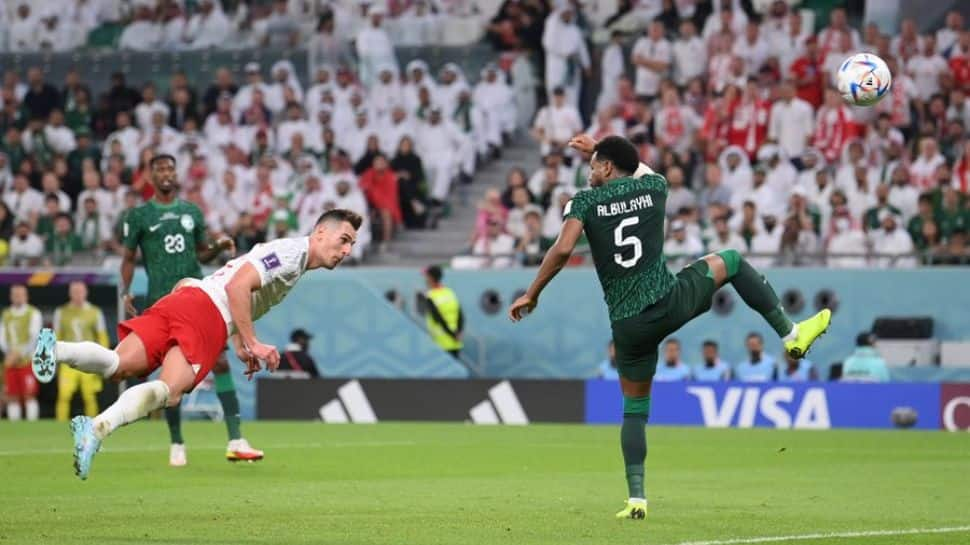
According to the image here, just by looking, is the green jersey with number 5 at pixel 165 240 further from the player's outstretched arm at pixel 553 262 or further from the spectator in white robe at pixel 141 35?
the spectator in white robe at pixel 141 35

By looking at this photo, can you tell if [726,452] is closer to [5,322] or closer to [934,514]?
[934,514]

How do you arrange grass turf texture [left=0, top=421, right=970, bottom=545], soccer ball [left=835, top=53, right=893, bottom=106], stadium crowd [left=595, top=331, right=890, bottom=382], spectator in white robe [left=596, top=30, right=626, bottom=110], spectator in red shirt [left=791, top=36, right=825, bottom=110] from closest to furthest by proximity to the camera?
grass turf texture [left=0, top=421, right=970, bottom=545] < soccer ball [left=835, top=53, right=893, bottom=106] < stadium crowd [left=595, top=331, right=890, bottom=382] < spectator in red shirt [left=791, top=36, right=825, bottom=110] < spectator in white robe [left=596, top=30, right=626, bottom=110]

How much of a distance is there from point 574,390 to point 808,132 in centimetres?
549

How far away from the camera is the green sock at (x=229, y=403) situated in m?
16.1

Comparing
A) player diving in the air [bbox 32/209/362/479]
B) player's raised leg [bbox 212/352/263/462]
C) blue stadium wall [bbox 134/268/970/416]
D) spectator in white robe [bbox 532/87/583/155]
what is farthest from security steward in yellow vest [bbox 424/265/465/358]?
player diving in the air [bbox 32/209/362/479]

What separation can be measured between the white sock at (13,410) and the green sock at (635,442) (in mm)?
17786

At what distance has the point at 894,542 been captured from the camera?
400 inches

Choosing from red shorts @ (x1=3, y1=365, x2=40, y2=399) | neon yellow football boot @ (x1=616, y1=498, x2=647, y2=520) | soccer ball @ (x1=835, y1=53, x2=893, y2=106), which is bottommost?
red shorts @ (x1=3, y1=365, x2=40, y2=399)

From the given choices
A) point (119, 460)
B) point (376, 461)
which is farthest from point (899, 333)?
point (119, 460)

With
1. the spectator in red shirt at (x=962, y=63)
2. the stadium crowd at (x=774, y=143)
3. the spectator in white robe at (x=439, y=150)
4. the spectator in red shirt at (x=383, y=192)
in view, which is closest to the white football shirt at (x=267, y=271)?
the stadium crowd at (x=774, y=143)

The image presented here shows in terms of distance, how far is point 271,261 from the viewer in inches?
472

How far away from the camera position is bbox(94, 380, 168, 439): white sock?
416 inches

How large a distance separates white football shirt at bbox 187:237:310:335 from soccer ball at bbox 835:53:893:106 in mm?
4978

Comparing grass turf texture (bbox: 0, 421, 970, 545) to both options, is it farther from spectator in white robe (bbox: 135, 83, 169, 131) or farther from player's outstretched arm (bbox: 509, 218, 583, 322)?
spectator in white robe (bbox: 135, 83, 169, 131)
